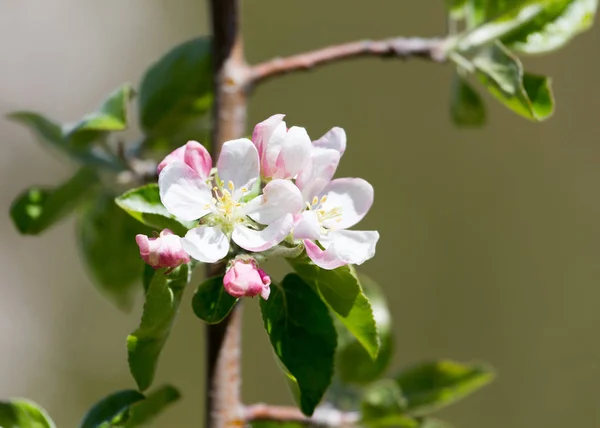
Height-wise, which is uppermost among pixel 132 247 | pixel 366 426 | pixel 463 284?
pixel 132 247

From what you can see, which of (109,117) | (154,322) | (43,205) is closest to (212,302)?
(154,322)

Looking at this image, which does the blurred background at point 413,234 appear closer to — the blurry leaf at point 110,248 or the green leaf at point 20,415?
the blurry leaf at point 110,248

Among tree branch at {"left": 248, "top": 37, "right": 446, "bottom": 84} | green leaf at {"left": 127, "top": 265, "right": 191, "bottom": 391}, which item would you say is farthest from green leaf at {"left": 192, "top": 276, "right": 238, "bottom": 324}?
tree branch at {"left": 248, "top": 37, "right": 446, "bottom": 84}

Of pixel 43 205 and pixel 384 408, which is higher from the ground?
pixel 43 205

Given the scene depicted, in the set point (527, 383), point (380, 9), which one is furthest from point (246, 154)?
point (380, 9)

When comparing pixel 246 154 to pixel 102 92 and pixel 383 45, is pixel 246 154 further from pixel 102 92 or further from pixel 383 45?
pixel 102 92

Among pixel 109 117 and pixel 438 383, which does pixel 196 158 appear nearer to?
pixel 109 117

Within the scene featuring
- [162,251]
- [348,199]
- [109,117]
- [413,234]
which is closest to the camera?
[162,251]
